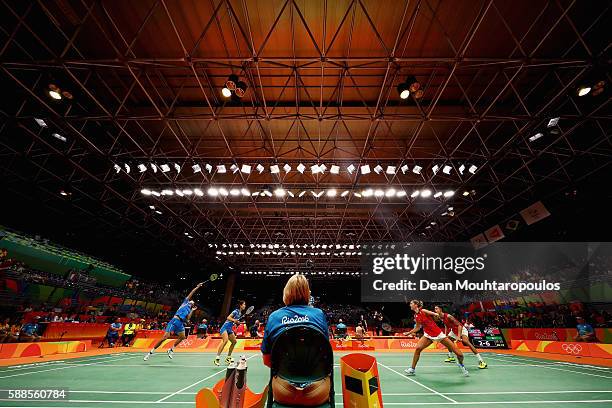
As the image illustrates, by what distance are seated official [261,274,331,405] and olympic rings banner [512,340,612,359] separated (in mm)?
16828

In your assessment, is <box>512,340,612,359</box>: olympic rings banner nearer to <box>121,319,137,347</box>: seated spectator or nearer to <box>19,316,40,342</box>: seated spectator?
<box>121,319,137,347</box>: seated spectator

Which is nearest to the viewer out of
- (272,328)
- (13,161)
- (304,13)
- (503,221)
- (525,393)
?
(272,328)

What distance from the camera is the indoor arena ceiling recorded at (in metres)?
10.2

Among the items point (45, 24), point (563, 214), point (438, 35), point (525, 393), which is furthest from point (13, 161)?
point (563, 214)

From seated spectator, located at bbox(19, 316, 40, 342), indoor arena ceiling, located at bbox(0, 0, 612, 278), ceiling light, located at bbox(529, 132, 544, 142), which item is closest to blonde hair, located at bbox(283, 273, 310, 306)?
indoor arena ceiling, located at bbox(0, 0, 612, 278)

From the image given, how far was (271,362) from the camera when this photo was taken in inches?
99.0

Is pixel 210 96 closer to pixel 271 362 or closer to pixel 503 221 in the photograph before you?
pixel 271 362

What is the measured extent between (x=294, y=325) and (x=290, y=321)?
0.32 feet

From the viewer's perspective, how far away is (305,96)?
46.1 ft

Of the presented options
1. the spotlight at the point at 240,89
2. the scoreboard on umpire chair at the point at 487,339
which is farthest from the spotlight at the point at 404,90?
the scoreboard on umpire chair at the point at 487,339

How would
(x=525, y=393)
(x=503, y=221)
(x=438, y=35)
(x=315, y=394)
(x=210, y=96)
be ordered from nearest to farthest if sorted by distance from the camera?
1. (x=315, y=394)
2. (x=525, y=393)
3. (x=438, y=35)
4. (x=210, y=96)
5. (x=503, y=221)

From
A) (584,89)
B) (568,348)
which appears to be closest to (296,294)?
(584,89)

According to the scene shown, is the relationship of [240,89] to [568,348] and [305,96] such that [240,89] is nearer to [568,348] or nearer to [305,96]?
[305,96]

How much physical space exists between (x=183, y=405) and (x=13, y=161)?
19.8 metres
